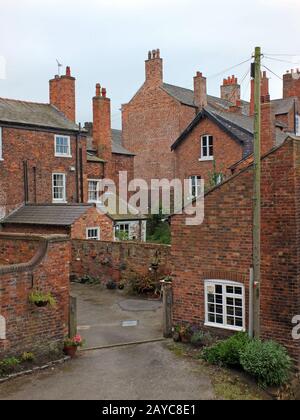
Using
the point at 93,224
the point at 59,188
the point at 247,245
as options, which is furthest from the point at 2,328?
the point at 59,188

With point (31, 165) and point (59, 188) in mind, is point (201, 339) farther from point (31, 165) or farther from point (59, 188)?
point (59, 188)

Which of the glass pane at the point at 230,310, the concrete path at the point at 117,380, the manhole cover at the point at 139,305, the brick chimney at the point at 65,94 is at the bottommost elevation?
the concrete path at the point at 117,380

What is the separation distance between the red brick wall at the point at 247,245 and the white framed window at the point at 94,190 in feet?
57.9

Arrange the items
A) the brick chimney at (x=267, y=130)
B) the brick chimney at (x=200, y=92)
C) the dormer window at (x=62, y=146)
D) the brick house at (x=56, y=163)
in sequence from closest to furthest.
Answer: the brick chimney at (x=267, y=130), the brick house at (x=56, y=163), the dormer window at (x=62, y=146), the brick chimney at (x=200, y=92)

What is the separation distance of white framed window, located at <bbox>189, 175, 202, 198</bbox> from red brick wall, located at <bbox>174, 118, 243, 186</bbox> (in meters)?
0.35

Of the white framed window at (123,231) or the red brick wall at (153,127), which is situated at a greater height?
the red brick wall at (153,127)

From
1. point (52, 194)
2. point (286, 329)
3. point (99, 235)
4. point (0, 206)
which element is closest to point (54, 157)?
point (52, 194)

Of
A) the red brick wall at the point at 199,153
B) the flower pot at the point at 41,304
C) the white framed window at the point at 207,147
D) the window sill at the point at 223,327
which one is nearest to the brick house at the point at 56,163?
the red brick wall at the point at 199,153

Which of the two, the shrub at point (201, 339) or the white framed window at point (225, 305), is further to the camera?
the shrub at point (201, 339)

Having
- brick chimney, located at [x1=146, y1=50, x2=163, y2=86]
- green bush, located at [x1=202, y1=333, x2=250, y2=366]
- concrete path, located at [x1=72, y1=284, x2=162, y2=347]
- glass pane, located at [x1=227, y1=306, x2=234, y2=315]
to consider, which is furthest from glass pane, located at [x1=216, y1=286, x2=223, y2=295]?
brick chimney, located at [x1=146, y1=50, x2=163, y2=86]

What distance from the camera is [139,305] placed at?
17359mm

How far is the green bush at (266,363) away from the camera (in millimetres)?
9984

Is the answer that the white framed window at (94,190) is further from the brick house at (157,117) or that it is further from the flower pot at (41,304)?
the flower pot at (41,304)

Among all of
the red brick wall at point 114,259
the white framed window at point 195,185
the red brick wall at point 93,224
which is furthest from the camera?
the white framed window at point 195,185
